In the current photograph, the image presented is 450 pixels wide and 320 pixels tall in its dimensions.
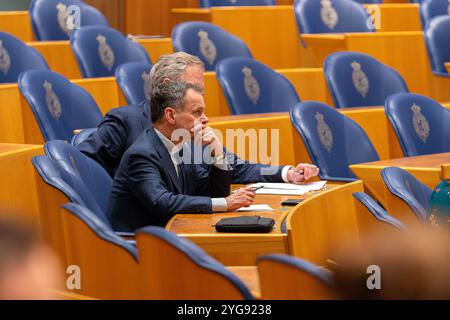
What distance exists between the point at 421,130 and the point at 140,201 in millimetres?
1216

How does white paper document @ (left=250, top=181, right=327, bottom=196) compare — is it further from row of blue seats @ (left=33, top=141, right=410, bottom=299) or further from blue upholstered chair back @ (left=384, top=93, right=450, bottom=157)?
blue upholstered chair back @ (left=384, top=93, right=450, bottom=157)

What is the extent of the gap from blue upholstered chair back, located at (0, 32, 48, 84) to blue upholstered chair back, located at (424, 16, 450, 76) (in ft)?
5.04

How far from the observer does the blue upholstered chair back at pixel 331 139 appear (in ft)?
9.50

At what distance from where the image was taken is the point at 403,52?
4.37 m

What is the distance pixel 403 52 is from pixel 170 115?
7.72 feet

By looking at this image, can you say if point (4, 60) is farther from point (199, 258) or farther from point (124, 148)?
point (199, 258)

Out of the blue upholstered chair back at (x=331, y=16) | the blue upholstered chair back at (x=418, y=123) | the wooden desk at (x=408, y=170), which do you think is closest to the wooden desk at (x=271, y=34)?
the blue upholstered chair back at (x=331, y=16)

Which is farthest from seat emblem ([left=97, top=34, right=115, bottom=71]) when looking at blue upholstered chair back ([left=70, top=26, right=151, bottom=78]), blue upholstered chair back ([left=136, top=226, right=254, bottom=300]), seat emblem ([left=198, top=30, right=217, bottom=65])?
blue upholstered chair back ([left=136, top=226, right=254, bottom=300])

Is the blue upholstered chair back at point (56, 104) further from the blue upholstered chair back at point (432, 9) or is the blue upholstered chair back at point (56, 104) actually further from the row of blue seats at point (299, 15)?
the blue upholstered chair back at point (432, 9)

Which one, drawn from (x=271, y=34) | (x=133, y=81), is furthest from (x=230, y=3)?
(x=133, y=81)

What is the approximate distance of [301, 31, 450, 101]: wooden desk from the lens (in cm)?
430

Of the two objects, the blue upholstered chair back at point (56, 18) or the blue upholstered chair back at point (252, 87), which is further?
the blue upholstered chair back at point (56, 18)

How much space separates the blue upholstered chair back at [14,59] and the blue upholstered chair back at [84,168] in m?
1.32

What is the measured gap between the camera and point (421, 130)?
3129mm
